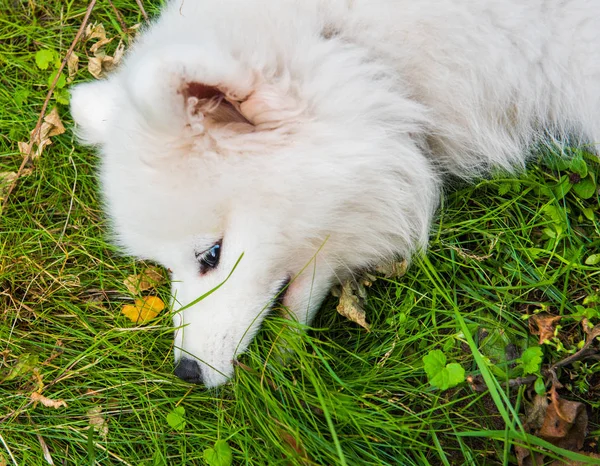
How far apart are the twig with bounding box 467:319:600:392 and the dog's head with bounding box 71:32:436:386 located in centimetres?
60

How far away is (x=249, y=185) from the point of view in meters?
1.95

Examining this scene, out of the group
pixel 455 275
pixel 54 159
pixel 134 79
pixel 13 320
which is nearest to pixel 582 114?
pixel 455 275

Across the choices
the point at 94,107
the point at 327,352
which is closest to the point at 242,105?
the point at 94,107

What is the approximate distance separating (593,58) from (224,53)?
1374 millimetres

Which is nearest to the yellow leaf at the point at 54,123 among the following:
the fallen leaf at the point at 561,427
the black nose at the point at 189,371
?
the black nose at the point at 189,371

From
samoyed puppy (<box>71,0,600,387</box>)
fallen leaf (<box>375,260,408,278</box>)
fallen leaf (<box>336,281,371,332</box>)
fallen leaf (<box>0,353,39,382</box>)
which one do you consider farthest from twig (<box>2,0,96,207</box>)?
fallen leaf (<box>375,260,408,278</box>)

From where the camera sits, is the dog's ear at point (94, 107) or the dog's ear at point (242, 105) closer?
the dog's ear at point (242, 105)

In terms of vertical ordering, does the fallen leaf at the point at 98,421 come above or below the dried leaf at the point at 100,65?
below

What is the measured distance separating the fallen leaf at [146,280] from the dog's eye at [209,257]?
28.8 inches

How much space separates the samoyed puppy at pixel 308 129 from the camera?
6.25 feet

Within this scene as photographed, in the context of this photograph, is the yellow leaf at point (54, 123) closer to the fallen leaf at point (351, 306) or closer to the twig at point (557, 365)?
the fallen leaf at point (351, 306)

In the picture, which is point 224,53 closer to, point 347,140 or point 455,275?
point 347,140

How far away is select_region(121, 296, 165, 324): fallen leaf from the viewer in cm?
280

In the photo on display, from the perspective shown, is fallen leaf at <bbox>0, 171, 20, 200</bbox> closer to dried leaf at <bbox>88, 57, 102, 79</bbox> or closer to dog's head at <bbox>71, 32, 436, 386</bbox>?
dried leaf at <bbox>88, 57, 102, 79</bbox>
